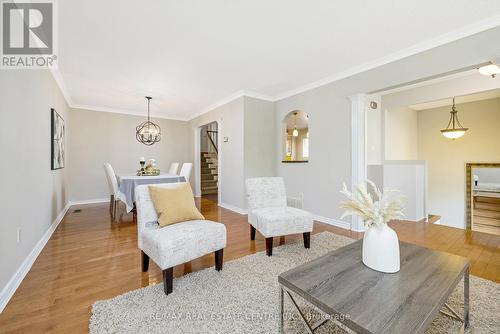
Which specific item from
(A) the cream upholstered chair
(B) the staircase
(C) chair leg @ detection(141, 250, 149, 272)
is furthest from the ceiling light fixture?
(B) the staircase

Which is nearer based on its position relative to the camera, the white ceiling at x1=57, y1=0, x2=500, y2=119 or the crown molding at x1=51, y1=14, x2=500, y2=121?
the white ceiling at x1=57, y1=0, x2=500, y2=119

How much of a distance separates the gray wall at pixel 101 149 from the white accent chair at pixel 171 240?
14.7 ft

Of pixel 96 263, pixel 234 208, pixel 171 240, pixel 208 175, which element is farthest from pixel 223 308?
pixel 208 175

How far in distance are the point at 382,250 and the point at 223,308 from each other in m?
1.14

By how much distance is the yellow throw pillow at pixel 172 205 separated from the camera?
204 centimetres

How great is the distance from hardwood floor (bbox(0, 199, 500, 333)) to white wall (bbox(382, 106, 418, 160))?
1594 millimetres

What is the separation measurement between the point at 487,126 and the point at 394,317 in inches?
242

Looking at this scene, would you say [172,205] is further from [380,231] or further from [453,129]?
[453,129]

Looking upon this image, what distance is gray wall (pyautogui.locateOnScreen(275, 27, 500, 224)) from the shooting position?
7.61 ft

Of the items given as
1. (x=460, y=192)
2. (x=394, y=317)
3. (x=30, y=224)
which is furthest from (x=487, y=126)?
(x=30, y=224)

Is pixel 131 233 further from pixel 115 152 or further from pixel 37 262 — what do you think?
pixel 115 152

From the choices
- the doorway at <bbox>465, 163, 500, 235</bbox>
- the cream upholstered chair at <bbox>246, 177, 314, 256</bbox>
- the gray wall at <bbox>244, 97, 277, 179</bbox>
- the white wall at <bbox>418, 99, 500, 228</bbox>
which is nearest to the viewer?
the cream upholstered chair at <bbox>246, 177, 314, 256</bbox>

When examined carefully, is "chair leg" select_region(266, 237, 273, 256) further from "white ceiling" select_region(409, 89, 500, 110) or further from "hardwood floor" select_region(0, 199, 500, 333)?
"white ceiling" select_region(409, 89, 500, 110)

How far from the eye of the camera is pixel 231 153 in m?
4.80
